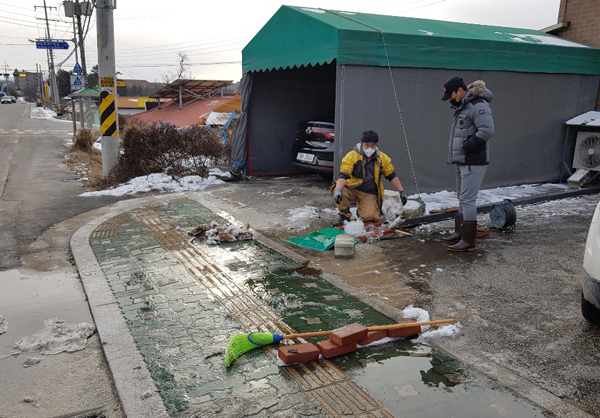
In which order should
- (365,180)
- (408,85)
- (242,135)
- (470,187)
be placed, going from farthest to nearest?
(242,135) < (408,85) < (365,180) < (470,187)

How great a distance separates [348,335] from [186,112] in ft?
83.5

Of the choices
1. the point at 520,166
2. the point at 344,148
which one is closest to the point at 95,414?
the point at 344,148

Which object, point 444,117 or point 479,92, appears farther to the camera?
point 444,117

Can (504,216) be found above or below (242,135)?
below

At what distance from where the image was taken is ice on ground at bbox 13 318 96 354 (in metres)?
3.51

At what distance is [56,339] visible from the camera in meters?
3.61

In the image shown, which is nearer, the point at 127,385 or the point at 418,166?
the point at 127,385

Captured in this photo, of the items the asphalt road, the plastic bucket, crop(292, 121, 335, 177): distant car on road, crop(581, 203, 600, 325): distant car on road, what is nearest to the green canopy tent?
crop(292, 121, 335, 177): distant car on road

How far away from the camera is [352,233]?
6.29 metres

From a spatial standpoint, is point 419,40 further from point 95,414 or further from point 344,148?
point 95,414

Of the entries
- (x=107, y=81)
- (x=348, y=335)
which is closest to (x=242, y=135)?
(x=107, y=81)

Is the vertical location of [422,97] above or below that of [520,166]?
above

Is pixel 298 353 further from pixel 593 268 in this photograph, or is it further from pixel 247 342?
pixel 593 268

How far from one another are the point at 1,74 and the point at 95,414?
108 meters
